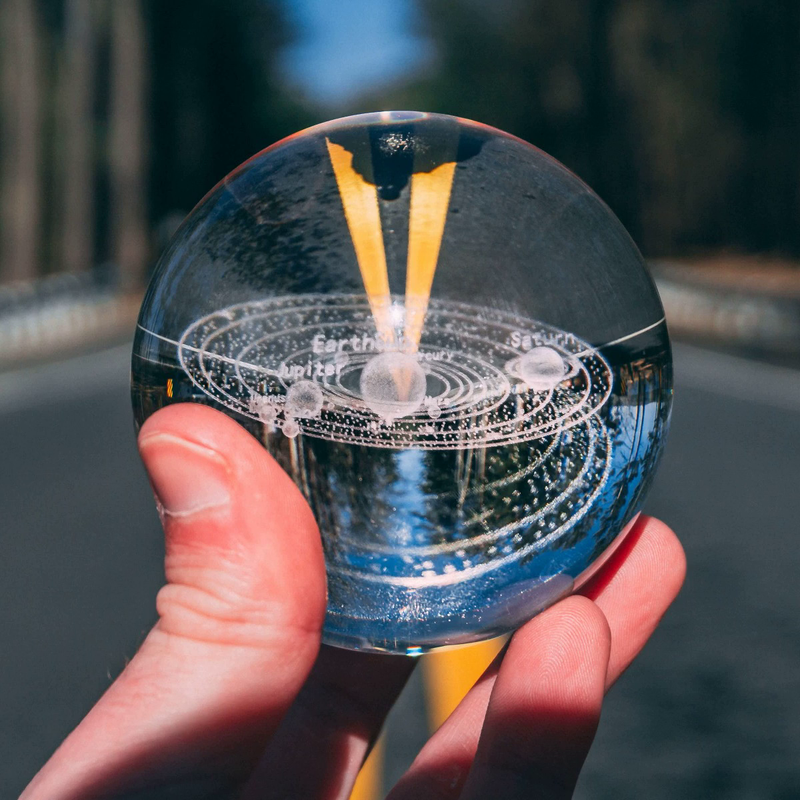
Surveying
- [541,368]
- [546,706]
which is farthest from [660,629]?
[541,368]

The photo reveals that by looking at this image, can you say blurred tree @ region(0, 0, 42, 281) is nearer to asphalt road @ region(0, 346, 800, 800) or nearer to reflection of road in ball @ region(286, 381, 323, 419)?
asphalt road @ region(0, 346, 800, 800)

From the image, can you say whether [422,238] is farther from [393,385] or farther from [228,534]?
[228,534]

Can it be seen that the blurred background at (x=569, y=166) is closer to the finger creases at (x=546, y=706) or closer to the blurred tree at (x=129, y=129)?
the blurred tree at (x=129, y=129)

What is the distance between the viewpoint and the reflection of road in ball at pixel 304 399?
6.52ft

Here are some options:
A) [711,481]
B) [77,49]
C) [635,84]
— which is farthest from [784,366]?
[635,84]

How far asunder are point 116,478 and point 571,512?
844 centimetres

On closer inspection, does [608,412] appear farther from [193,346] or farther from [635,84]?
[635,84]

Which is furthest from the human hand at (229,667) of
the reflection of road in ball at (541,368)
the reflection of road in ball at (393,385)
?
the reflection of road in ball at (541,368)

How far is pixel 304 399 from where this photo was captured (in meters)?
1.99

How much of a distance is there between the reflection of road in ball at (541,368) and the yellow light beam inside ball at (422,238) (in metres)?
0.23

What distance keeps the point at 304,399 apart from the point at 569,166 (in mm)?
36761

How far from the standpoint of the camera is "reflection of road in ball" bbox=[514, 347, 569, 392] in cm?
205

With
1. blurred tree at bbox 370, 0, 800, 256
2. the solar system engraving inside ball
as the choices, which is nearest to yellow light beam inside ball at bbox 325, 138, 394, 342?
the solar system engraving inside ball

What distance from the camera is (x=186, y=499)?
2.06m
